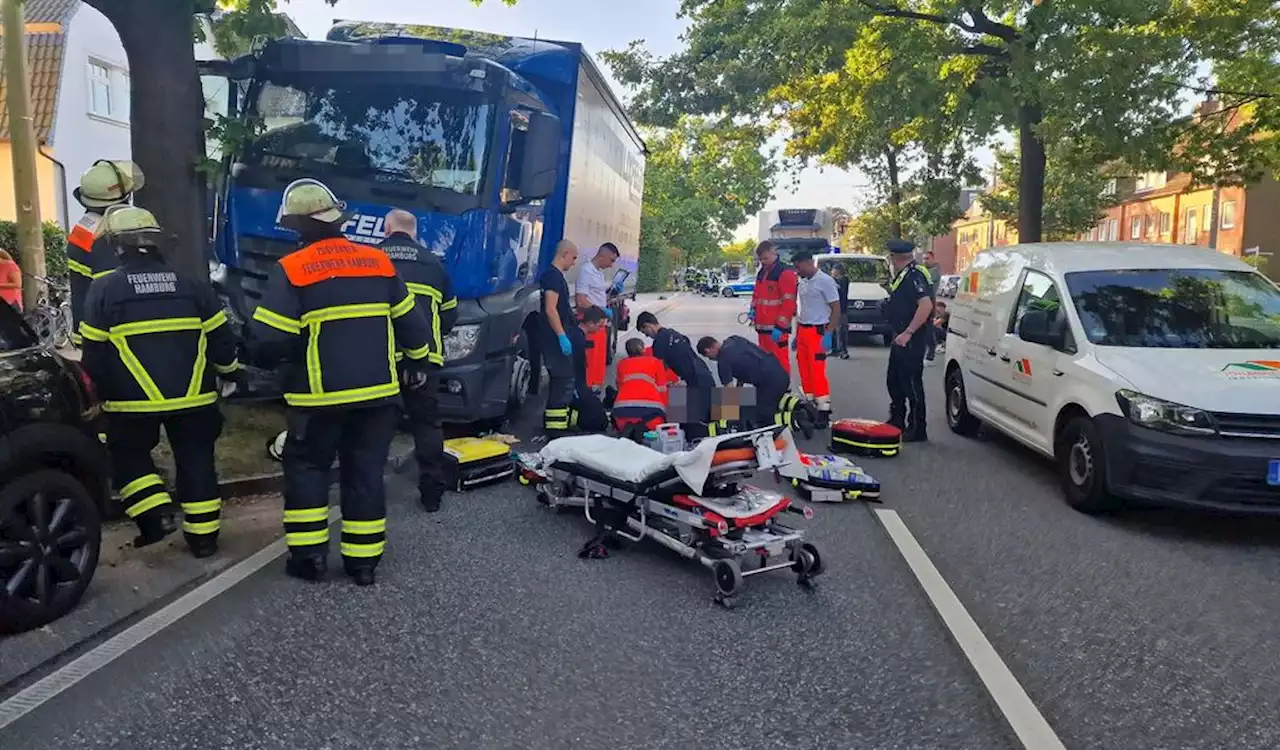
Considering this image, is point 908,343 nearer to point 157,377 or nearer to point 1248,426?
point 1248,426

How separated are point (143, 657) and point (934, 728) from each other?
3.04 m

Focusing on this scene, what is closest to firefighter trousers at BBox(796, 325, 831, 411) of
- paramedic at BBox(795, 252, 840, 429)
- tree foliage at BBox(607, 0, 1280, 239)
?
paramedic at BBox(795, 252, 840, 429)

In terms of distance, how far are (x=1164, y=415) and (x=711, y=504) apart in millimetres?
2944

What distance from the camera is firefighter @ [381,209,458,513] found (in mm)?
6176

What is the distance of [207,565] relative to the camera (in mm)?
5172

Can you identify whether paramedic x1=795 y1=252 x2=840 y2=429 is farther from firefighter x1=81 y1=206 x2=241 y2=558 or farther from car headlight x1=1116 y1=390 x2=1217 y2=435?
firefighter x1=81 y1=206 x2=241 y2=558

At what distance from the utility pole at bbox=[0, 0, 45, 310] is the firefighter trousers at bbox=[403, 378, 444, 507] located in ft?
20.5

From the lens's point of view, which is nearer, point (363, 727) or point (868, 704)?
point (363, 727)

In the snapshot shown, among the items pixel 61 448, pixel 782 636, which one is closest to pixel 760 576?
pixel 782 636

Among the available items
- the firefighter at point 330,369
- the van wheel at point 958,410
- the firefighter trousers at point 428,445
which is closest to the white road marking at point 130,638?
the firefighter at point 330,369

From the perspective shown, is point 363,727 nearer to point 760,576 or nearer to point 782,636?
point 782,636

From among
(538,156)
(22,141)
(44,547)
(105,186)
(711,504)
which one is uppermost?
(22,141)

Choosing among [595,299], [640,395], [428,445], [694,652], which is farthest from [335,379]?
[595,299]

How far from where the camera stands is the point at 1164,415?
5973 millimetres
